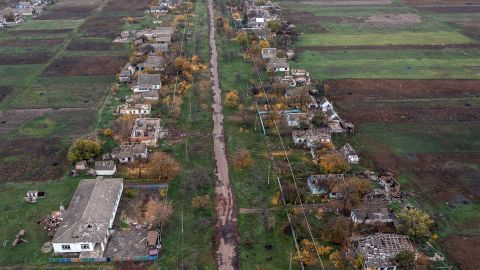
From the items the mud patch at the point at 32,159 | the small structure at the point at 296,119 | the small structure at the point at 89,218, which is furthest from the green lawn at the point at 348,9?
the small structure at the point at 89,218

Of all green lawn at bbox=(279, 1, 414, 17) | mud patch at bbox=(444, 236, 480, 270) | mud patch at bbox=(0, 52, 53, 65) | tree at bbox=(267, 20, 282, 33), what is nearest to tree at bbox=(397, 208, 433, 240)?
mud patch at bbox=(444, 236, 480, 270)

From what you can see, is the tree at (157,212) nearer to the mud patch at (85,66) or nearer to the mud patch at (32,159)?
the mud patch at (32,159)

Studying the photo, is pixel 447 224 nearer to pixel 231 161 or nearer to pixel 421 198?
pixel 421 198

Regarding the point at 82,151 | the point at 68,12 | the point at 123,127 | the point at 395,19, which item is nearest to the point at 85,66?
the point at 123,127

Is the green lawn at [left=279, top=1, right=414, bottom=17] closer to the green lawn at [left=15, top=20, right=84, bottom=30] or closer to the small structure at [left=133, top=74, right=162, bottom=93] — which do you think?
the green lawn at [left=15, top=20, right=84, bottom=30]

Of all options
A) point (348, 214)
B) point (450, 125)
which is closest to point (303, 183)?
point (348, 214)

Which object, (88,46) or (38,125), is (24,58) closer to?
(88,46)
